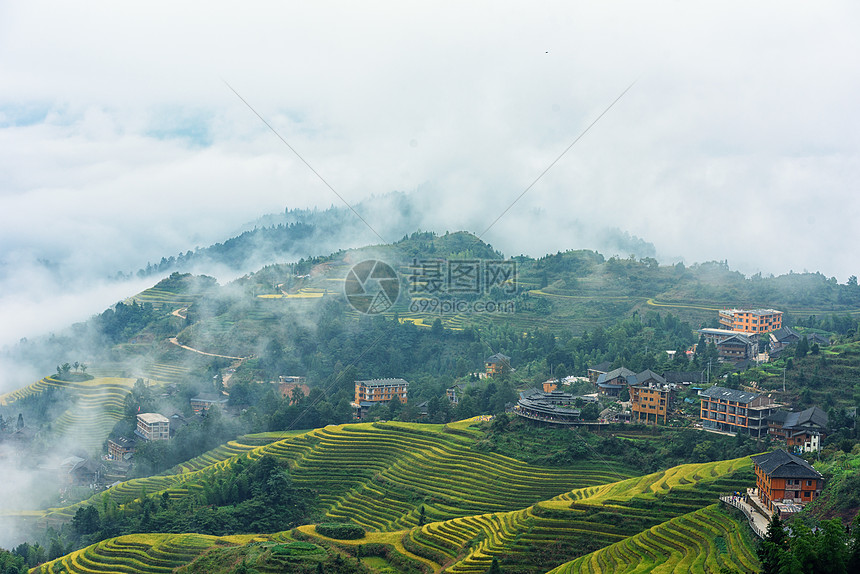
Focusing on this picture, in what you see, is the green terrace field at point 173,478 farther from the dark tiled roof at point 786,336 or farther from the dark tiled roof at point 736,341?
the dark tiled roof at point 786,336

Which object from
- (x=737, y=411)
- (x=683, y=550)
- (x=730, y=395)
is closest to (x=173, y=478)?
(x=730, y=395)

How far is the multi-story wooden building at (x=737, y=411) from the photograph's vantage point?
104 feet

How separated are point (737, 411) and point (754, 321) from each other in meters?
18.0

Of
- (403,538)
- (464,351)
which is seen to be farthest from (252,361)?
(403,538)

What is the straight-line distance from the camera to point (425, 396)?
1769 inches

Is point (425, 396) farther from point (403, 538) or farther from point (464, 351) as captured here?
point (403, 538)

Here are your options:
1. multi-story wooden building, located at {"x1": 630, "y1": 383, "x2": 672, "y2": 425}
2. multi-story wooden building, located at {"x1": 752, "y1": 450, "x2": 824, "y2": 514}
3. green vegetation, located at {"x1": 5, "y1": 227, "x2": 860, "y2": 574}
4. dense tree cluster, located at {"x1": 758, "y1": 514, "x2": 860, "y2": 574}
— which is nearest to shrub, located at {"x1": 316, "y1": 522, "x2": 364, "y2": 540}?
green vegetation, located at {"x1": 5, "y1": 227, "x2": 860, "y2": 574}

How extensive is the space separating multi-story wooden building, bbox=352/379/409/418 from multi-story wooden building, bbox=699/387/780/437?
1722 cm

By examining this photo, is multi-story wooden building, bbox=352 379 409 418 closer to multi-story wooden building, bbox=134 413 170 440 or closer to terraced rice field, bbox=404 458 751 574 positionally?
multi-story wooden building, bbox=134 413 170 440

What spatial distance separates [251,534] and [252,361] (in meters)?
26.7

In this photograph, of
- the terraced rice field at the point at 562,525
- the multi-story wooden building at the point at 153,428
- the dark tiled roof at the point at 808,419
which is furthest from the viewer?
the multi-story wooden building at the point at 153,428

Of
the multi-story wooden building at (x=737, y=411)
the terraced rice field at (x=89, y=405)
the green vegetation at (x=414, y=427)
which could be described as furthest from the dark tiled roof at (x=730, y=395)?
the terraced rice field at (x=89, y=405)

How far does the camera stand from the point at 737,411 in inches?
1261

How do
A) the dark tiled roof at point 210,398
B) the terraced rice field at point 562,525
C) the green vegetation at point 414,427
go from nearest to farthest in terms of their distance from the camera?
the terraced rice field at point 562,525 → the green vegetation at point 414,427 → the dark tiled roof at point 210,398
